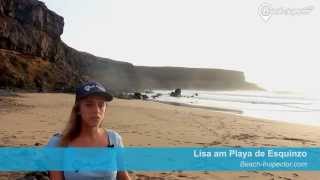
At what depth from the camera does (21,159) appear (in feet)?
22.4

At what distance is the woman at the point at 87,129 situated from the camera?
9.39 ft

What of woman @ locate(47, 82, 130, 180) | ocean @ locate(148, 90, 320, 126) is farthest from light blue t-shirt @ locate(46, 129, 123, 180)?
ocean @ locate(148, 90, 320, 126)

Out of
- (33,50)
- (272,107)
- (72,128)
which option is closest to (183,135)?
(72,128)

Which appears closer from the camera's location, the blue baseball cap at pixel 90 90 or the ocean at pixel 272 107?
the blue baseball cap at pixel 90 90

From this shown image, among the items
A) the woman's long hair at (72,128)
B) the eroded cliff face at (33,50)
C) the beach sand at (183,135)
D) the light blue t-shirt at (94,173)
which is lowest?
the beach sand at (183,135)

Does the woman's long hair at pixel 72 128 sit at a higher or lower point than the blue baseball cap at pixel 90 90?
lower

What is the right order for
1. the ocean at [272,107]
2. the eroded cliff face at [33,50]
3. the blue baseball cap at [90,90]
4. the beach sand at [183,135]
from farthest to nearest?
the eroded cliff face at [33,50], the ocean at [272,107], the beach sand at [183,135], the blue baseball cap at [90,90]

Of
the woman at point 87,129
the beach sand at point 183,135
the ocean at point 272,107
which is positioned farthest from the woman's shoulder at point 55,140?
the ocean at point 272,107

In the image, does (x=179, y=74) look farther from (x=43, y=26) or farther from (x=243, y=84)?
(x=43, y=26)

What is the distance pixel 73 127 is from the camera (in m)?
2.88

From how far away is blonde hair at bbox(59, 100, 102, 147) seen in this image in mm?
2855

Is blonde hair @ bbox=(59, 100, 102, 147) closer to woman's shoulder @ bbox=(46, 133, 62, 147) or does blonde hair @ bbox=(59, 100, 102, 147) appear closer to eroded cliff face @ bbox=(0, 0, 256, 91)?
woman's shoulder @ bbox=(46, 133, 62, 147)

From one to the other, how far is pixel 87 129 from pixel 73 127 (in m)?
0.09

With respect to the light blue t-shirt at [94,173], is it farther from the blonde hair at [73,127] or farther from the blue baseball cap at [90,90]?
the blue baseball cap at [90,90]
